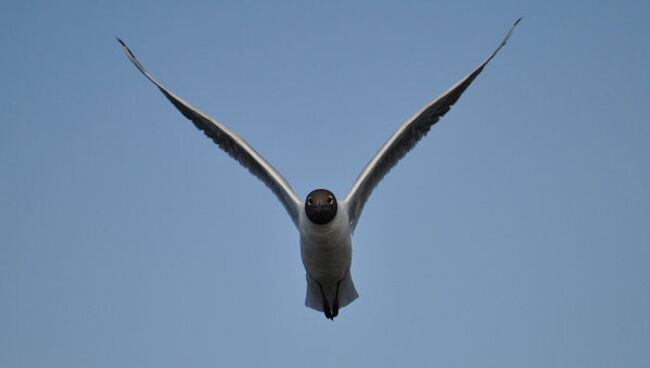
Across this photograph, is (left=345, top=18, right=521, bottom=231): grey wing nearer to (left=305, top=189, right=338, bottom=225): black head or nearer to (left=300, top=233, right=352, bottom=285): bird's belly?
(left=300, top=233, right=352, bottom=285): bird's belly

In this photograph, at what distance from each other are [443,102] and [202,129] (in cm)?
412

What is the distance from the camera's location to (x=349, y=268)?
13.8 m

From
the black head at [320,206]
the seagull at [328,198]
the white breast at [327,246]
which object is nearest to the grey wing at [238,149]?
the seagull at [328,198]

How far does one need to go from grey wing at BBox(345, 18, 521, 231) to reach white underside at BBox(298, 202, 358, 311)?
Answer: 767 millimetres

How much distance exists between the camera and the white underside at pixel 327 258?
12539mm

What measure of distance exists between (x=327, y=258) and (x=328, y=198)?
3.50ft

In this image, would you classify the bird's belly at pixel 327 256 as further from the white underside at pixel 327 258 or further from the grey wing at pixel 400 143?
the grey wing at pixel 400 143

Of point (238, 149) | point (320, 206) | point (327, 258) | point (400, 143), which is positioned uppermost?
point (238, 149)

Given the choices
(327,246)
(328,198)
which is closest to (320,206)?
(328,198)

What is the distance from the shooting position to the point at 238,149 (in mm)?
14797

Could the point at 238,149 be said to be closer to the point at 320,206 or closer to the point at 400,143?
the point at 400,143

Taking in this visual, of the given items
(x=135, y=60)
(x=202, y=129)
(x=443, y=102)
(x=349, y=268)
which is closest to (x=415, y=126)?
(x=443, y=102)

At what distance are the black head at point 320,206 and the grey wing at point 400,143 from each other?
109 cm

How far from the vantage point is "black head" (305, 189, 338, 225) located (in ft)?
40.1
